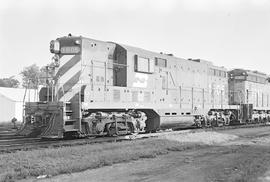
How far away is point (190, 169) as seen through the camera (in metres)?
7.02

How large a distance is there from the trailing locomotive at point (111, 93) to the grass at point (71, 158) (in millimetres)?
1873

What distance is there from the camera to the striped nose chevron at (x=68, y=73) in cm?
1220

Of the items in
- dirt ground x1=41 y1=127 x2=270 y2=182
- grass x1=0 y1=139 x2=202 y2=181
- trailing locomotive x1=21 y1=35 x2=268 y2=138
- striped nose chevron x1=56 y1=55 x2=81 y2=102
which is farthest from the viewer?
striped nose chevron x1=56 y1=55 x2=81 y2=102

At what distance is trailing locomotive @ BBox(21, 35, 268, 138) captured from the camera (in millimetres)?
11195

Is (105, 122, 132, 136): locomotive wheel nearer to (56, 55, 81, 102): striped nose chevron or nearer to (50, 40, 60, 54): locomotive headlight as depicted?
(56, 55, 81, 102): striped nose chevron

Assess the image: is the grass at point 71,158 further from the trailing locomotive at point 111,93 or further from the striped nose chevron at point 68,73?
the striped nose chevron at point 68,73

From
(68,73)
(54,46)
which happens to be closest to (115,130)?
(68,73)

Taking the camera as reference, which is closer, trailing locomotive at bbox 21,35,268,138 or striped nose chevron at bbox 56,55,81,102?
trailing locomotive at bbox 21,35,268,138

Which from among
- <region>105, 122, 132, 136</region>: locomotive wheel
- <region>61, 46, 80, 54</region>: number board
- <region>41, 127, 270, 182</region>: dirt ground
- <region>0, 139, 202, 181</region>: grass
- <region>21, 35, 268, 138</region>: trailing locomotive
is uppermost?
<region>61, 46, 80, 54</region>: number board

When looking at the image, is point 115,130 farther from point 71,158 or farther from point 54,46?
point 71,158

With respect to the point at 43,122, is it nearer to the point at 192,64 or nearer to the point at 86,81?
the point at 86,81

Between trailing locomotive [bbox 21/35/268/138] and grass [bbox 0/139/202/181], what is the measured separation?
1.87 meters

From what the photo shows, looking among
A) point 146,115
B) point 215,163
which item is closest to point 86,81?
point 146,115

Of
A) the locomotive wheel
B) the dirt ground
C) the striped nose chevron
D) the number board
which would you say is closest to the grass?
the dirt ground
